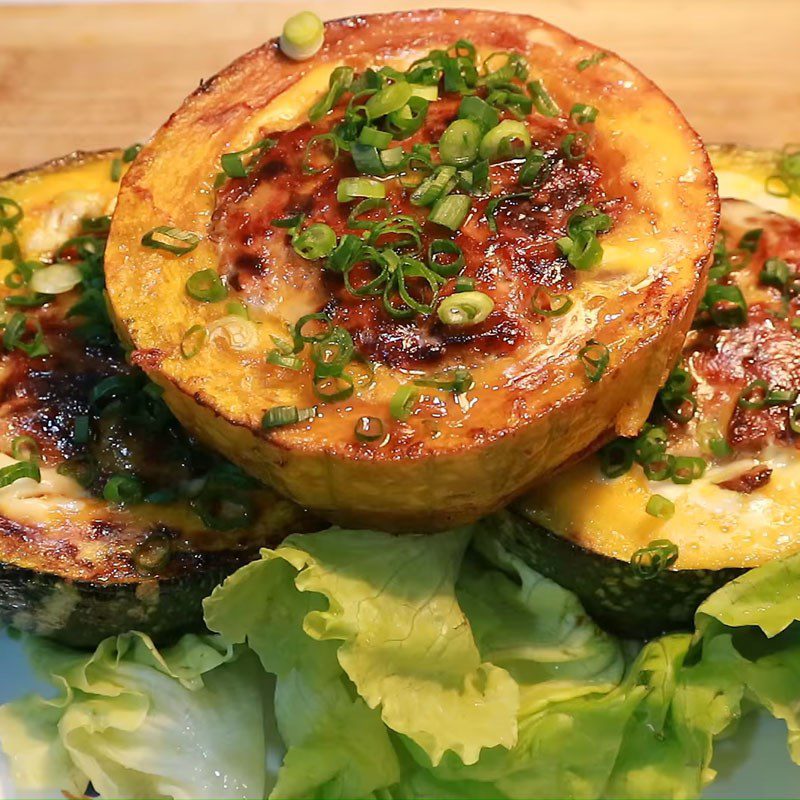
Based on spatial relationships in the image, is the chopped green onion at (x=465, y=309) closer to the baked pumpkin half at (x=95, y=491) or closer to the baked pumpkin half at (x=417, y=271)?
the baked pumpkin half at (x=417, y=271)

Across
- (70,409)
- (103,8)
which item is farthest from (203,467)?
(103,8)

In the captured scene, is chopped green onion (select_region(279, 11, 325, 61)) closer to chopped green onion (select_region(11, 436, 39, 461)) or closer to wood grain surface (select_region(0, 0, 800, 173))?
chopped green onion (select_region(11, 436, 39, 461))

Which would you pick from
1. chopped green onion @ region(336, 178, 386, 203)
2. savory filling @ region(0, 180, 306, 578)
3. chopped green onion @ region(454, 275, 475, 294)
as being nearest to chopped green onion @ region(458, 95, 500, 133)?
chopped green onion @ region(336, 178, 386, 203)

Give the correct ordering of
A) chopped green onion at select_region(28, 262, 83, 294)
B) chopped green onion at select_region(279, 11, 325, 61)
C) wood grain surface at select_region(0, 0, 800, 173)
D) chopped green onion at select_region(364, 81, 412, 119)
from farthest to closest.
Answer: wood grain surface at select_region(0, 0, 800, 173)
chopped green onion at select_region(28, 262, 83, 294)
chopped green onion at select_region(279, 11, 325, 61)
chopped green onion at select_region(364, 81, 412, 119)

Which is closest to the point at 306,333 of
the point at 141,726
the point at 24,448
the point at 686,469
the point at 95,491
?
the point at 95,491

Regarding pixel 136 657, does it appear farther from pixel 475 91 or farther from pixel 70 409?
pixel 475 91

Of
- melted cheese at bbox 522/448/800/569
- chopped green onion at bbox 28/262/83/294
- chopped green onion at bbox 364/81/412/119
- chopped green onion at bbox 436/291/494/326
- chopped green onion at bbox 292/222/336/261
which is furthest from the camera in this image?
chopped green onion at bbox 28/262/83/294

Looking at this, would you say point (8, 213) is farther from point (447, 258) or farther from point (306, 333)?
→ point (447, 258)

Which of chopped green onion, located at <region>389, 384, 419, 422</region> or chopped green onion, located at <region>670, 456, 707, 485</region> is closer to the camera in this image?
chopped green onion, located at <region>389, 384, 419, 422</region>
